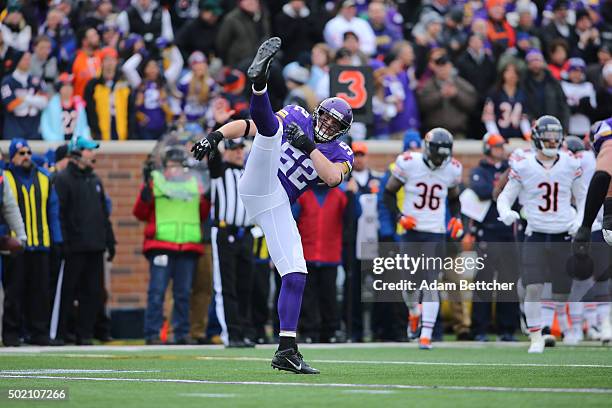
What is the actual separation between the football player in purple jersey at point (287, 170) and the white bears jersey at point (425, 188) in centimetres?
479

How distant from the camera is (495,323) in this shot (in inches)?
710

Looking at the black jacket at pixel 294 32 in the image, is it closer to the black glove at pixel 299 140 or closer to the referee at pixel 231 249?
the referee at pixel 231 249

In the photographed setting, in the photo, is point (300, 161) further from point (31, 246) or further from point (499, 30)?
point (499, 30)

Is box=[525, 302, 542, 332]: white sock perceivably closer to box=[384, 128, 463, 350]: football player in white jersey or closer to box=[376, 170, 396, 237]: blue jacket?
box=[384, 128, 463, 350]: football player in white jersey

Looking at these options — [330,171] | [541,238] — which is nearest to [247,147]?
[541,238]

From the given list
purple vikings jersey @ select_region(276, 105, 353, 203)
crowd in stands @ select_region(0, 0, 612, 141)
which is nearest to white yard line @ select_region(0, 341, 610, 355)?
crowd in stands @ select_region(0, 0, 612, 141)

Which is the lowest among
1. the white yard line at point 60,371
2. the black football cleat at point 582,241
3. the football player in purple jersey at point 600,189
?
the white yard line at point 60,371

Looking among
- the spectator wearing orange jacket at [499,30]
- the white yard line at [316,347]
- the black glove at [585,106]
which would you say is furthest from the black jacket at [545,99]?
the white yard line at [316,347]

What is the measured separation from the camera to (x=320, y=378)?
360 inches

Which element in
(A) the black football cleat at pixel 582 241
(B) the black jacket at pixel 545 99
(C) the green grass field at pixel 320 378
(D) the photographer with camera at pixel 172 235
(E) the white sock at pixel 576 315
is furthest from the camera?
(B) the black jacket at pixel 545 99

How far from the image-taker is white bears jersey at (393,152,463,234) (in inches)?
584

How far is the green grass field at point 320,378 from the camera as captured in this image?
7.46 m

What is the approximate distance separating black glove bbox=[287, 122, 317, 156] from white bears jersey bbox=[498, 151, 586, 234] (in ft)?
16.7

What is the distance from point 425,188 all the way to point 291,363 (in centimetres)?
569
